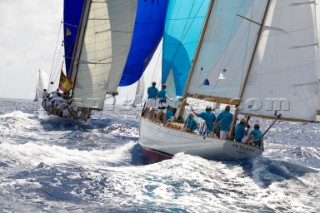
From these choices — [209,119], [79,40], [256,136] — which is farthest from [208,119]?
[79,40]

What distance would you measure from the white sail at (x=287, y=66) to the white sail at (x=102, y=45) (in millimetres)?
16175

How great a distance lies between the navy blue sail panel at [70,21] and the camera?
33531 millimetres

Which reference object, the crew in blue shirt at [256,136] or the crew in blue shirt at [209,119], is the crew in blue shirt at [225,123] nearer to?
the crew in blue shirt at [209,119]

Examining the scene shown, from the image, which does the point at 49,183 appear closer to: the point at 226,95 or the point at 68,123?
the point at 226,95

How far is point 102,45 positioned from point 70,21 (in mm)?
3258

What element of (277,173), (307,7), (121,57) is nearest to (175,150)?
(277,173)

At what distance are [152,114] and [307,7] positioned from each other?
22.7 feet

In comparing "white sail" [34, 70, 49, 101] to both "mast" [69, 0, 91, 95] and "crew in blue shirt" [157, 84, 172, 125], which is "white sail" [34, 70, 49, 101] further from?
"crew in blue shirt" [157, 84, 172, 125]

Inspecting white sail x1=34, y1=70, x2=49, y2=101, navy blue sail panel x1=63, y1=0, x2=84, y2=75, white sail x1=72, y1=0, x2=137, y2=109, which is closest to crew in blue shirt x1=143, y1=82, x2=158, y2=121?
white sail x1=72, y1=0, x2=137, y2=109

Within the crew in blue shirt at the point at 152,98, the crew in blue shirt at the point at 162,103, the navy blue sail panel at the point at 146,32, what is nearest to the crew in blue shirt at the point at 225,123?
the crew in blue shirt at the point at 162,103

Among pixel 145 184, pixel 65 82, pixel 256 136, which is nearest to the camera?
pixel 145 184

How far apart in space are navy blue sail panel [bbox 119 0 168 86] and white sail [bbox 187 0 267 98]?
1053 cm

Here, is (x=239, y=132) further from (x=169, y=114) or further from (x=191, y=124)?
(x=169, y=114)

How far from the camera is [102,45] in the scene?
32.4m
